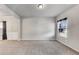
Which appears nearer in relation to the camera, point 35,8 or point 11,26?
point 35,8

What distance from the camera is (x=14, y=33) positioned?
973cm

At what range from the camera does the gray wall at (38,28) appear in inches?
386

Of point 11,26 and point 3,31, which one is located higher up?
point 11,26

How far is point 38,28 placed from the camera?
32.4ft

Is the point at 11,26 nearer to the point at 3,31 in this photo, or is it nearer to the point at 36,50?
the point at 3,31

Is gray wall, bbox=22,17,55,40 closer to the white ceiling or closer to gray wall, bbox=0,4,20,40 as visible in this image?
gray wall, bbox=0,4,20,40

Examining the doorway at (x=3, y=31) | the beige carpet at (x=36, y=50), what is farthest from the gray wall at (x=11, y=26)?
the beige carpet at (x=36, y=50)

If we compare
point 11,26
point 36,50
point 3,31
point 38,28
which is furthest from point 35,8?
point 3,31

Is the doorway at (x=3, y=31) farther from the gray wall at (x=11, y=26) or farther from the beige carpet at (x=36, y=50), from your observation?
the beige carpet at (x=36, y=50)

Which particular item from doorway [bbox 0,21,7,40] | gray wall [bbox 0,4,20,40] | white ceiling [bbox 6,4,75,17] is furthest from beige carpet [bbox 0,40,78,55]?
doorway [bbox 0,21,7,40]

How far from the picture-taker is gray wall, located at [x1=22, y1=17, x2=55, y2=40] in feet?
32.2

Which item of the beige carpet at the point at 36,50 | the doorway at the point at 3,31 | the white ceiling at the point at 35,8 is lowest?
the beige carpet at the point at 36,50
